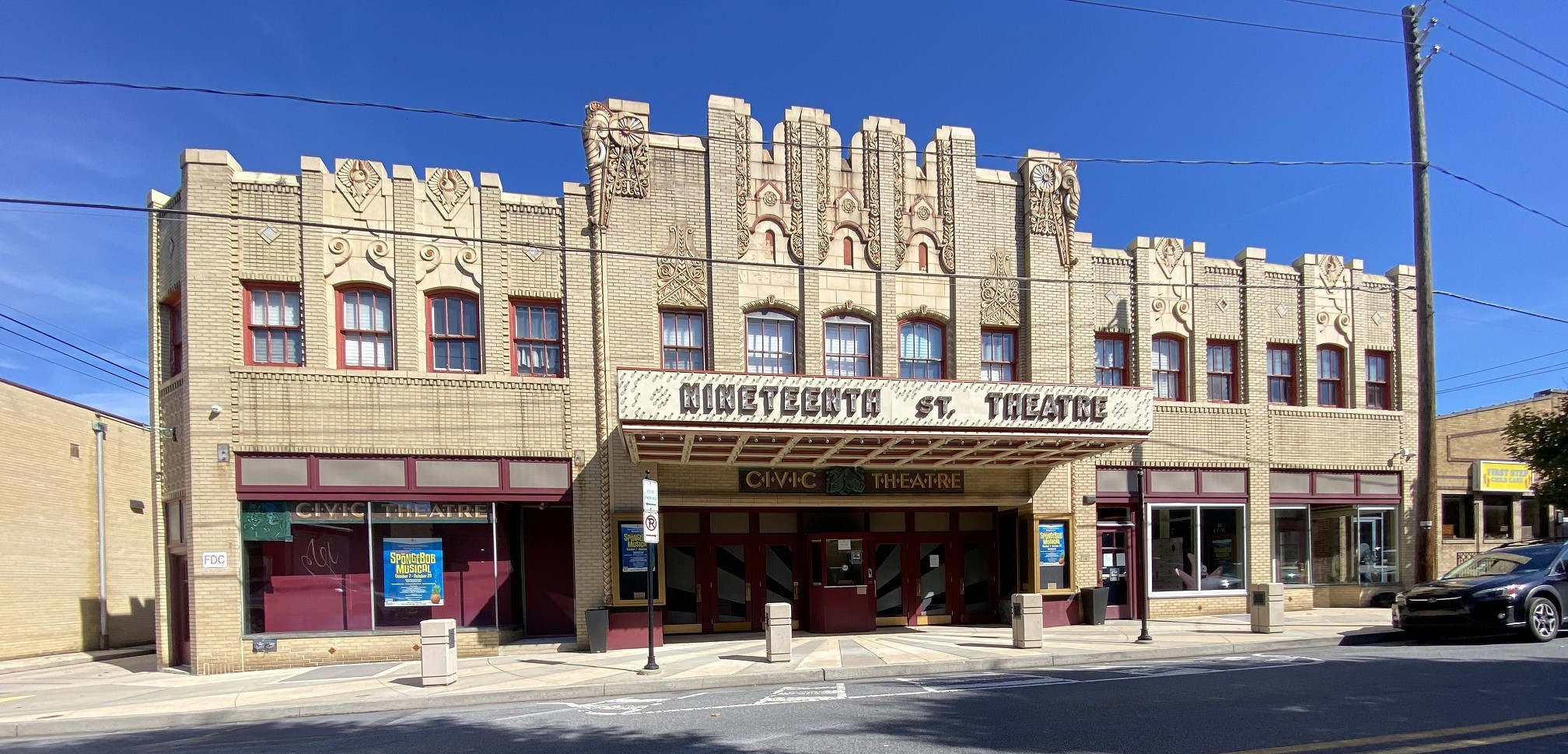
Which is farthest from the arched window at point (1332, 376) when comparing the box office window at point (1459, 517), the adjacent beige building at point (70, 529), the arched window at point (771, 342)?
the adjacent beige building at point (70, 529)

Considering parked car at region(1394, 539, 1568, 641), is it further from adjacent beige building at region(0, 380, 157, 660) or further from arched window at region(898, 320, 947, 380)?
adjacent beige building at region(0, 380, 157, 660)

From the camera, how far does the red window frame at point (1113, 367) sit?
66.5 feet

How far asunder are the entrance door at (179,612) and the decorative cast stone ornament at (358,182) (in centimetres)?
700

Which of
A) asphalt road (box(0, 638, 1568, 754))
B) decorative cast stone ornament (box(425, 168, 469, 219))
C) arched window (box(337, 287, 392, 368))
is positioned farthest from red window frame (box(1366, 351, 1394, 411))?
arched window (box(337, 287, 392, 368))

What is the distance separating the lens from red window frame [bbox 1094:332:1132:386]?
798 inches

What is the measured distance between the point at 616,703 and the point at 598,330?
7.57 m

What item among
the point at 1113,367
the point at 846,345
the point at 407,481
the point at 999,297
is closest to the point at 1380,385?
the point at 1113,367

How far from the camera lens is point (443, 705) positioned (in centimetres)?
1179

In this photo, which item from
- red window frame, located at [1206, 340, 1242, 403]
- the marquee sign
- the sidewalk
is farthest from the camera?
red window frame, located at [1206, 340, 1242, 403]

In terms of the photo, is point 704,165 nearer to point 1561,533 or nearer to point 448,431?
point 448,431

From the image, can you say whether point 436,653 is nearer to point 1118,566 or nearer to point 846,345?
point 846,345

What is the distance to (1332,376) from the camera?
22.0 metres

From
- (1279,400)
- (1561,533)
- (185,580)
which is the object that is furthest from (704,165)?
(1561,533)

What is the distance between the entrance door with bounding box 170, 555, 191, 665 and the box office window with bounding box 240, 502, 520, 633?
148cm
